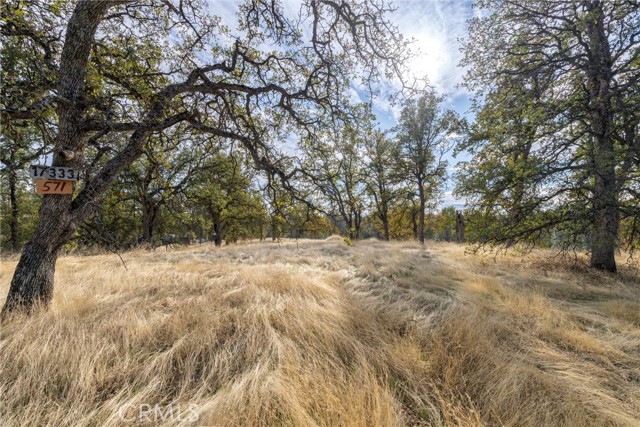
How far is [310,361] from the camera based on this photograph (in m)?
2.00

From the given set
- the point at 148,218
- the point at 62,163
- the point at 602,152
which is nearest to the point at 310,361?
the point at 62,163

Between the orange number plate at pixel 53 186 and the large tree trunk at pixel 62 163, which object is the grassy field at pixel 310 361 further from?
the orange number plate at pixel 53 186

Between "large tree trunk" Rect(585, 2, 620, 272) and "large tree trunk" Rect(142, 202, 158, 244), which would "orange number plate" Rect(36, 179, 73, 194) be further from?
"large tree trunk" Rect(142, 202, 158, 244)

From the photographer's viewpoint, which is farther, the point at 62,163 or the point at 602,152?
the point at 602,152

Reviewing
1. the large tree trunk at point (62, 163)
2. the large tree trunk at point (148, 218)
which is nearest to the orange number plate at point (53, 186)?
the large tree trunk at point (62, 163)

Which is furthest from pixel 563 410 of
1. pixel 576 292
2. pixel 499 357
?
pixel 576 292

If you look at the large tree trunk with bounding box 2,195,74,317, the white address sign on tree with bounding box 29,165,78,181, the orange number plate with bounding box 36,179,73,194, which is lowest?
the large tree trunk with bounding box 2,195,74,317

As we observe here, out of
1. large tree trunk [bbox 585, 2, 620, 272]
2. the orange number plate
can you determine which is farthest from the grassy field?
large tree trunk [bbox 585, 2, 620, 272]

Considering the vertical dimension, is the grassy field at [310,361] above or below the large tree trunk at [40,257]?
below

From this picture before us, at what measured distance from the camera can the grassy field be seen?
1.50 metres

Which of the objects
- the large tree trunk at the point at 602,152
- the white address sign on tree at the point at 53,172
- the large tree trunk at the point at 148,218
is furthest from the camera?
the large tree trunk at the point at 148,218

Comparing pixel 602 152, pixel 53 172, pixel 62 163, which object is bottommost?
pixel 53 172

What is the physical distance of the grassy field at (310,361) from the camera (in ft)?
4.94

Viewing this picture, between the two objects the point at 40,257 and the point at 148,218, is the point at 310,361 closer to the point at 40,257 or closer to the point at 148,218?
the point at 40,257
